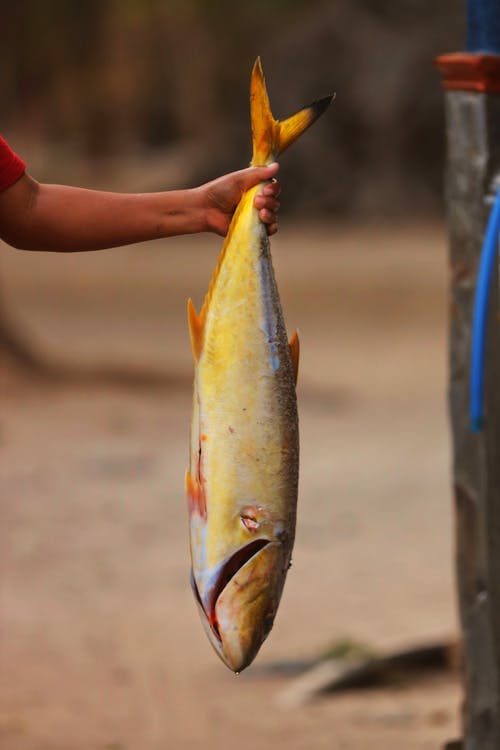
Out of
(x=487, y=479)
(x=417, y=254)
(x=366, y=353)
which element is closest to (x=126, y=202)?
(x=487, y=479)

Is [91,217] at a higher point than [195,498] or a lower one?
higher

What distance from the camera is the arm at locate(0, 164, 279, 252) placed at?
2.20 metres

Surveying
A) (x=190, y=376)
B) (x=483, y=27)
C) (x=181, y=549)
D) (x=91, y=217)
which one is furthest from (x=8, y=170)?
(x=190, y=376)

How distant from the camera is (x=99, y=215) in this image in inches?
88.0

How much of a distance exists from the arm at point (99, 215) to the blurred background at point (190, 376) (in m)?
2.82

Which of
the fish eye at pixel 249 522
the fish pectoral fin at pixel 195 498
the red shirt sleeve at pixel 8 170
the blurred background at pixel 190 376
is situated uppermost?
the red shirt sleeve at pixel 8 170

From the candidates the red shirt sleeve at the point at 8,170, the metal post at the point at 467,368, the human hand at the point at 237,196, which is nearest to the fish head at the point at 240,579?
the human hand at the point at 237,196

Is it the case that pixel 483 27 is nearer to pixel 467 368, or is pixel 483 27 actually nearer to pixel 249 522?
pixel 467 368

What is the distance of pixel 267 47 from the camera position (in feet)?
65.0

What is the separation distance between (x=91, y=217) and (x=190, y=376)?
30.4 ft

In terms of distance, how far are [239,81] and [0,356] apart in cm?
1296

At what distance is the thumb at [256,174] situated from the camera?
2014mm

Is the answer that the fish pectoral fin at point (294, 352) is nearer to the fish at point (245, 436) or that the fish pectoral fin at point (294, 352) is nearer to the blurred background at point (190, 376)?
the fish at point (245, 436)

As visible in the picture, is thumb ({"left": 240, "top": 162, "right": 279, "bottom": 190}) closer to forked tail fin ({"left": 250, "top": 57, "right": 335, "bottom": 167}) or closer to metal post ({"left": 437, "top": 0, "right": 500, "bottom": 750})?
forked tail fin ({"left": 250, "top": 57, "right": 335, "bottom": 167})
